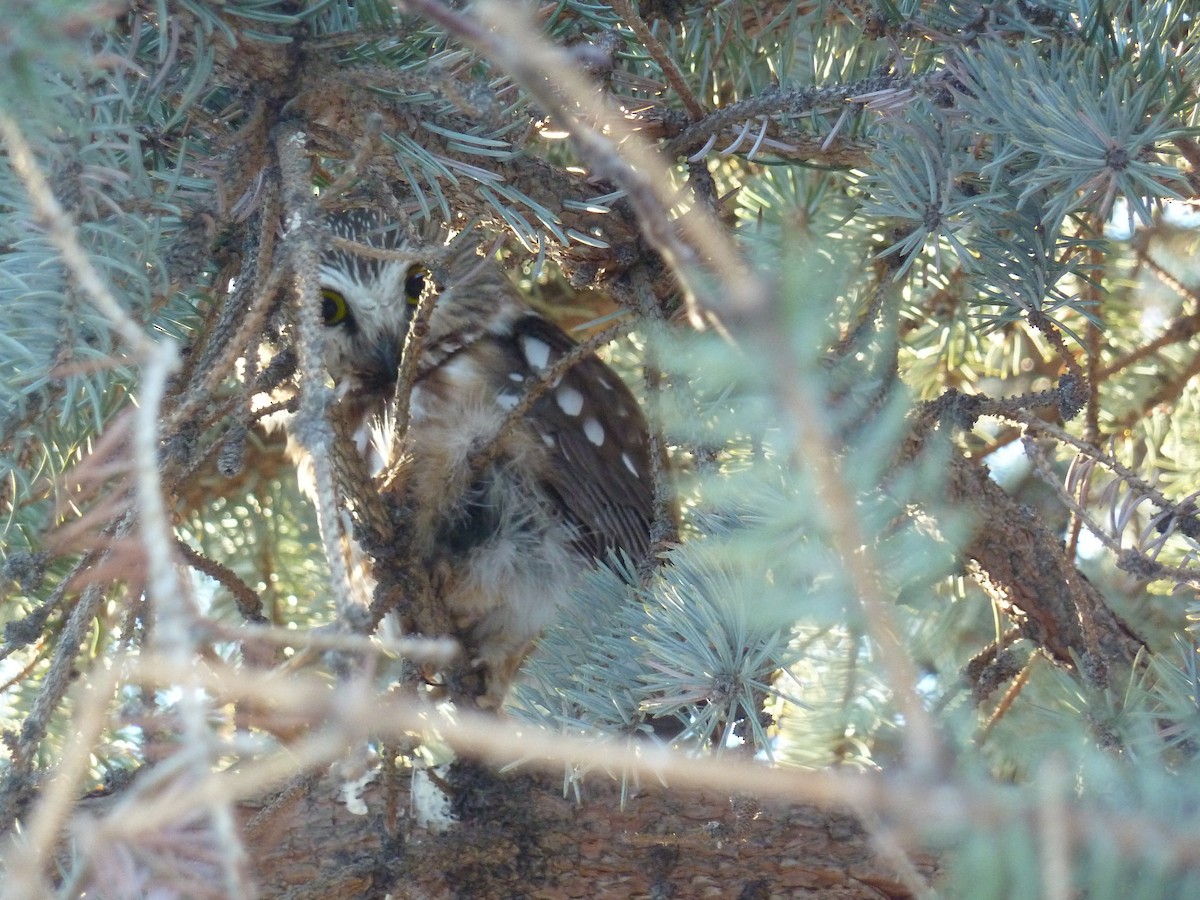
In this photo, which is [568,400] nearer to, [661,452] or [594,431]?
[594,431]

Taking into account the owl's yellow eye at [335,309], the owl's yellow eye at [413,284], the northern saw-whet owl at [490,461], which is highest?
the owl's yellow eye at [413,284]

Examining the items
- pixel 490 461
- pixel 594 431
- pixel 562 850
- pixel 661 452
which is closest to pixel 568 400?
pixel 594 431

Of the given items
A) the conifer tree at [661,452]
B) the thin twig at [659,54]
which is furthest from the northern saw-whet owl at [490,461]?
the thin twig at [659,54]

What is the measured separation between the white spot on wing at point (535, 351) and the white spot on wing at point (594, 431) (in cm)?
20

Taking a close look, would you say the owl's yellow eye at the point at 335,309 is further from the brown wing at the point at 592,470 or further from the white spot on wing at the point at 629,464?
the white spot on wing at the point at 629,464

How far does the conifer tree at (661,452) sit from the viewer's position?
2.58ft

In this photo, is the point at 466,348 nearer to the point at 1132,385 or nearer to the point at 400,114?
the point at 400,114

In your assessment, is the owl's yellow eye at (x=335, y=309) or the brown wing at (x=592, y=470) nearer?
the brown wing at (x=592, y=470)

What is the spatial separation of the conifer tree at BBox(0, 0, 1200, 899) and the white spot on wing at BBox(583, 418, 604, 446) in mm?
422

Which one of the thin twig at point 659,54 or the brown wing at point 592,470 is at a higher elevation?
the thin twig at point 659,54

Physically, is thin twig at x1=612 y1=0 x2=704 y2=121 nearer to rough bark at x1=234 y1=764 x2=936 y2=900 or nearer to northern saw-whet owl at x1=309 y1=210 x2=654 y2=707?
northern saw-whet owl at x1=309 y1=210 x2=654 y2=707

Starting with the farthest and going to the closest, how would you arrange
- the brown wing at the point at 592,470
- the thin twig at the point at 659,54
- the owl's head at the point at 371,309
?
the owl's head at the point at 371,309
the brown wing at the point at 592,470
the thin twig at the point at 659,54

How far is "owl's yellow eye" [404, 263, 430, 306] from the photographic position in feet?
8.79

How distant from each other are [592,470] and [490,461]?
15.7 inches
